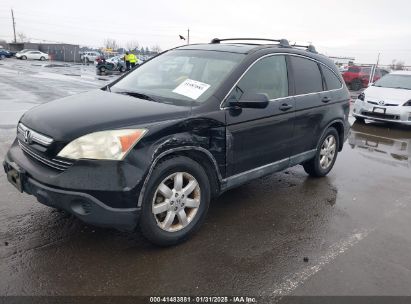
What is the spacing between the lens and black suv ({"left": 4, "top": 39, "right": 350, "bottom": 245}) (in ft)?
9.01

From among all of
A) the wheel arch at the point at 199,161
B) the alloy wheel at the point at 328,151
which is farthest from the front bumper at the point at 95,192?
the alloy wheel at the point at 328,151

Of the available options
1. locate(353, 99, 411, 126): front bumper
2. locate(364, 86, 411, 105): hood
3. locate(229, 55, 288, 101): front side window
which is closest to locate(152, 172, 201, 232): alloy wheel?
locate(229, 55, 288, 101): front side window

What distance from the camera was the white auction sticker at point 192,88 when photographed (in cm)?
348

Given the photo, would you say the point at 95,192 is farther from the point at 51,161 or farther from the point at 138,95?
the point at 138,95

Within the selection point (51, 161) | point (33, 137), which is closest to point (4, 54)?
point (33, 137)

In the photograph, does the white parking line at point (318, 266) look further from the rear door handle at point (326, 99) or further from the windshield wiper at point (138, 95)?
the windshield wiper at point (138, 95)

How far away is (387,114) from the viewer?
30.9 feet

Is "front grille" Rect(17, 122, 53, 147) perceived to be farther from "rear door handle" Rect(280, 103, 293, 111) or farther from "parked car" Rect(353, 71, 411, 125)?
"parked car" Rect(353, 71, 411, 125)

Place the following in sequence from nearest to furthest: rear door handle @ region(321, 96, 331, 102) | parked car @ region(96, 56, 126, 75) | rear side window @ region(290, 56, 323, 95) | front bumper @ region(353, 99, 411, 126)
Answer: rear side window @ region(290, 56, 323, 95) → rear door handle @ region(321, 96, 331, 102) → front bumper @ region(353, 99, 411, 126) → parked car @ region(96, 56, 126, 75)

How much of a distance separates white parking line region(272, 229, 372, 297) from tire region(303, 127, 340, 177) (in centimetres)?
146

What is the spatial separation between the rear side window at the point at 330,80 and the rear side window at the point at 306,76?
0.61 ft

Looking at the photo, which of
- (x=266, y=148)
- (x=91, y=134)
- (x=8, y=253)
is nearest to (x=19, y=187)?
(x=8, y=253)

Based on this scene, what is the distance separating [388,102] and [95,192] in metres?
9.01

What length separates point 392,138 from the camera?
8578 mm
